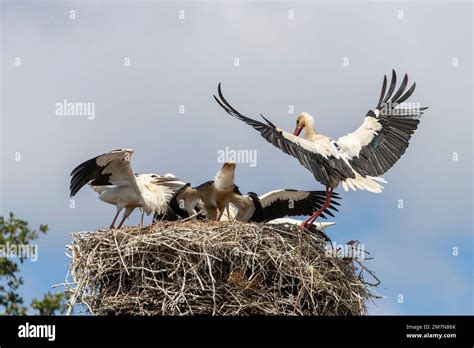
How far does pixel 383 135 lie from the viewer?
44.6 ft

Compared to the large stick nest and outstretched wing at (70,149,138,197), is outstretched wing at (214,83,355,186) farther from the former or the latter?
outstretched wing at (70,149,138,197)

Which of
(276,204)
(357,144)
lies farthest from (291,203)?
(357,144)

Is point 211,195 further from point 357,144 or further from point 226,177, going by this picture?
point 357,144

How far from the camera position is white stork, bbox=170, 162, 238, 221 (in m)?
13.0

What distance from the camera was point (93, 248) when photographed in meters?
12.1

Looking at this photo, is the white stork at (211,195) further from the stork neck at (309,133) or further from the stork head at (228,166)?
the stork neck at (309,133)

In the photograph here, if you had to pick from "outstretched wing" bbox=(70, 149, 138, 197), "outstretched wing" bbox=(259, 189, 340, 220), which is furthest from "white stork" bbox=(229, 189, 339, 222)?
"outstretched wing" bbox=(70, 149, 138, 197)

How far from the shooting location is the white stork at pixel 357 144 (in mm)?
12180

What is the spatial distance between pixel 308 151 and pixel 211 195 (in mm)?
1438

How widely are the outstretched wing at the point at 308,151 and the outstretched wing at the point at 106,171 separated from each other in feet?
6.50

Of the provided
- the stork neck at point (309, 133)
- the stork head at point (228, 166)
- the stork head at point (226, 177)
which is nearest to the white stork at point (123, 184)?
the stork head at point (226, 177)
